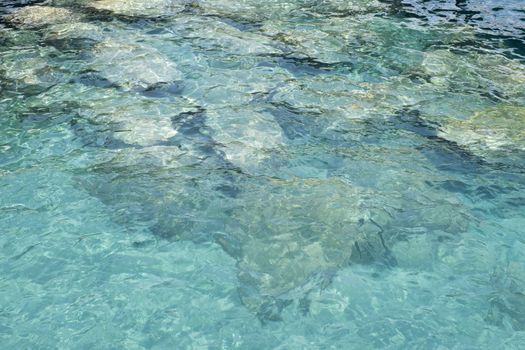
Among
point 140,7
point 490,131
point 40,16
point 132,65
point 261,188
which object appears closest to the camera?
point 261,188

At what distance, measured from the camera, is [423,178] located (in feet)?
20.5

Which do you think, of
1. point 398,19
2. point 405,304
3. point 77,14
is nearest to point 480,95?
point 398,19

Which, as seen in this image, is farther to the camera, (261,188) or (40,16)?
(40,16)

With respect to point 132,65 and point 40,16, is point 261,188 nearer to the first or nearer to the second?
point 132,65

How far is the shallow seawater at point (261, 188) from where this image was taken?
457cm

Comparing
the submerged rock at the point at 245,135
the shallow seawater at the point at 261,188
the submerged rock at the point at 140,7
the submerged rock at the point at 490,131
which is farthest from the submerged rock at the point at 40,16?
the submerged rock at the point at 490,131

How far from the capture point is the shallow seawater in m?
4.57

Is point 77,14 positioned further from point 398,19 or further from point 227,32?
point 398,19

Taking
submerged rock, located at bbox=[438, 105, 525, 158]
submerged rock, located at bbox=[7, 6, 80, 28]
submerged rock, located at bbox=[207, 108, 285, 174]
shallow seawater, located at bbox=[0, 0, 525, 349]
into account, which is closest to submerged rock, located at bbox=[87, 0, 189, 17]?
submerged rock, located at bbox=[7, 6, 80, 28]

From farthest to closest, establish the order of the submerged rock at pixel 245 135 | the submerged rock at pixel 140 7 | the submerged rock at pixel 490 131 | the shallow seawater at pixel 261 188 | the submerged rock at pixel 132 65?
the submerged rock at pixel 140 7
the submerged rock at pixel 132 65
the submerged rock at pixel 490 131
the submerged rock at pixel 245 135
the shallow seawater at pixel 261 188

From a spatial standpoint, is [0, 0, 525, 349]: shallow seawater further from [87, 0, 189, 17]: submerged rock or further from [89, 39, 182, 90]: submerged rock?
[87, 0, 189, 17]: submerged rock

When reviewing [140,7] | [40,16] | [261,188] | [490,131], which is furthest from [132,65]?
[490,131]

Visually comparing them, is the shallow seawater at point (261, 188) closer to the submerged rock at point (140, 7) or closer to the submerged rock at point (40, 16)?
the submerged rock at point (40, 16)

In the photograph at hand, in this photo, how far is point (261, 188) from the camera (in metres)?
6.05
